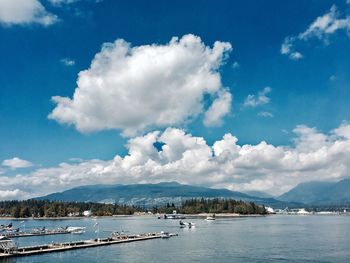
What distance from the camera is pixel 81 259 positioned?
98.5 metres

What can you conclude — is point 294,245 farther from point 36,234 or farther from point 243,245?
point 36,234

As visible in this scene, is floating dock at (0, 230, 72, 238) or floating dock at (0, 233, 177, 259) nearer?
floating dock at (0, 233, 177, 259)

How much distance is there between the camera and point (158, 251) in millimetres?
112062

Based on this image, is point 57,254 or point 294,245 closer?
point 57,254

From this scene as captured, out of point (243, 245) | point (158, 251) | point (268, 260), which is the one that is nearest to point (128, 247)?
point (158, 251)

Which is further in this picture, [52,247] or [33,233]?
[33,233]

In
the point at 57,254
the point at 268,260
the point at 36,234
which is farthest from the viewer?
the point at 36,234

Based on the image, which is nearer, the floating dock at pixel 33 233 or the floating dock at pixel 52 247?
the floating dock at pixel 52 247

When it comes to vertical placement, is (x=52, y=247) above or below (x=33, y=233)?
below

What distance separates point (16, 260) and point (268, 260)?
55981mm

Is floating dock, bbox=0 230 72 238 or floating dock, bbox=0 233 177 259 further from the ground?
floating dock, bbox=0 230 72 238

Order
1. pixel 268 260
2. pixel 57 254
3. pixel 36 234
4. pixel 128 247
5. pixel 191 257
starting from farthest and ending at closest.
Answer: pixel 36 234, pixel 128 247, pixel 57 254, pixel 191 257, pixel 268 260

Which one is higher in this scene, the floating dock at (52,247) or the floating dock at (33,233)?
the floating dock at (33,233)

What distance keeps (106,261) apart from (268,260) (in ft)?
116
